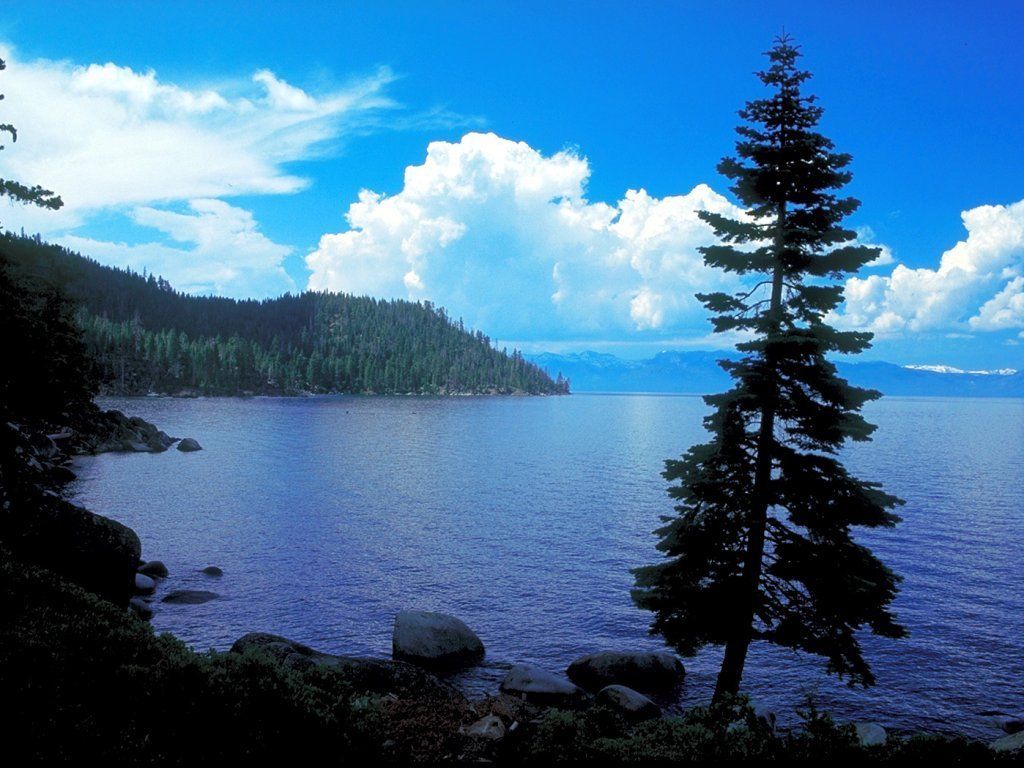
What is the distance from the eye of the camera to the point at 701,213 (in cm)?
1850

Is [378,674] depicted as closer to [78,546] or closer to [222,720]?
[222,720]

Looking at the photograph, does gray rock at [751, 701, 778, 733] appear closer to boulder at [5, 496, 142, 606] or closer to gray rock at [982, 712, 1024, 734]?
gray rock at [982, 712, 1024, 734]

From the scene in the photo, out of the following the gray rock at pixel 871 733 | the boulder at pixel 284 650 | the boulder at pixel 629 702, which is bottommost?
the boulder at pixel 629 702

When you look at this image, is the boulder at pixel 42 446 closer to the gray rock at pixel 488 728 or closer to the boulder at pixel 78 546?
the boulder at pixel 78 546

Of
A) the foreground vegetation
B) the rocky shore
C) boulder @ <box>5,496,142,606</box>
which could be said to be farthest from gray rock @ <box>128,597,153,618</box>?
the foreground vegetation

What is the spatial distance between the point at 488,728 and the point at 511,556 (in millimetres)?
21273

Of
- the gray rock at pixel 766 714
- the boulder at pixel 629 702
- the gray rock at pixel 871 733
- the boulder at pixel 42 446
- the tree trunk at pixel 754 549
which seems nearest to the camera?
the gray rock at pixel 871 733

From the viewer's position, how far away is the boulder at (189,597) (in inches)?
1048

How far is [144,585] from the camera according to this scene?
91.2 ft

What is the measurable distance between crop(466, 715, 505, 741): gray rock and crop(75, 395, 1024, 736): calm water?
498cm

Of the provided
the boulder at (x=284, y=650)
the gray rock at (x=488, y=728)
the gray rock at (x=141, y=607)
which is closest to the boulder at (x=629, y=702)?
the gray rock at (x=488, y=728)

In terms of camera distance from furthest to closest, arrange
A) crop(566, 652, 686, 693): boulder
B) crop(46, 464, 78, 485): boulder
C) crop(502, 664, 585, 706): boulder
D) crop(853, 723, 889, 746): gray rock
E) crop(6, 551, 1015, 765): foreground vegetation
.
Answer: crop(46, 464, 78, 485): boulder < crop(566, 652, 686, 693): boulder < crop(502, 664, 585, 706): boulder < crop(853, 723, 889, 746): gray rock < crop(6, 551, 1015, 765): foreground vegetation

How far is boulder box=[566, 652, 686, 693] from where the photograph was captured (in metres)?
20.5

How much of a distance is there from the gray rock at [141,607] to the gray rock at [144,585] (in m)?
0.92
